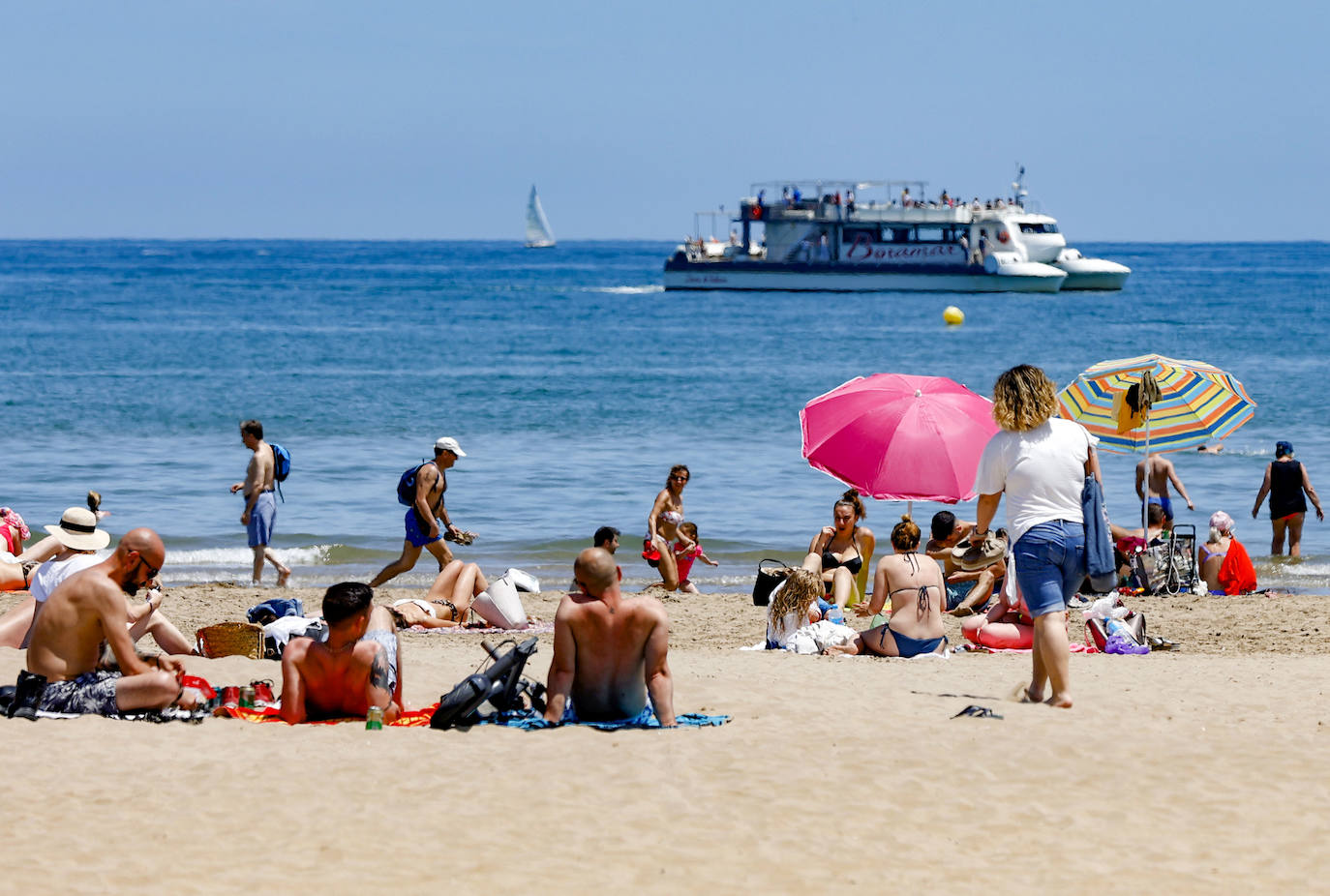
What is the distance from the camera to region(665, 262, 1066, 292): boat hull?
63656 millimetres

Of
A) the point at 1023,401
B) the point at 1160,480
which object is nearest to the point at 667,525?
the point at 1160,480

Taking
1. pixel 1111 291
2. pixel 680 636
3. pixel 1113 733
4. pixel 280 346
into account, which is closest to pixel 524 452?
pixel 680 636

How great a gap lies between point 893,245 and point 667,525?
54.6 metres

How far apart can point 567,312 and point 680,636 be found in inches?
2173

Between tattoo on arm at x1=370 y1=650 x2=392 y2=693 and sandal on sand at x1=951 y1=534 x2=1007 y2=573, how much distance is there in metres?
3.81

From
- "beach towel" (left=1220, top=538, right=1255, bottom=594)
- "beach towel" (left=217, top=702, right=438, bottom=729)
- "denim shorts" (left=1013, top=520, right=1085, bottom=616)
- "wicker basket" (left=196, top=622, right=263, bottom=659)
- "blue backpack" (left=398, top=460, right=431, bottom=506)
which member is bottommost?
"beach towel" (left=1220, top=538, right=1255, bottom=594)

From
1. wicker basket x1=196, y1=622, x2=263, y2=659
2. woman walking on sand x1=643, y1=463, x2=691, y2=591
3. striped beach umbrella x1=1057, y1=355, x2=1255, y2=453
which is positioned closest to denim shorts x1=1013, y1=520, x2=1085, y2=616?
wicker basket x1=196, y1=622, x2=263, y2=659

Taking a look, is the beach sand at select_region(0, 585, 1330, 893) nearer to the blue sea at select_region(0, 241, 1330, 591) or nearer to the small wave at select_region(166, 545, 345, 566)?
the blue sea at select_region(0, 241, 1330, 591)

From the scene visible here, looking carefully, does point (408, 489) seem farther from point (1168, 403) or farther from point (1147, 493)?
point (1147, 493)

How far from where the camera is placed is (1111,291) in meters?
76.4

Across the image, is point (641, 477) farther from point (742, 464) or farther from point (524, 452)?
point (524, 452)

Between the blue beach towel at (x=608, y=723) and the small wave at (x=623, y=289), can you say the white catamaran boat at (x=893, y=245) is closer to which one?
the small wave at (x=623, y=289)

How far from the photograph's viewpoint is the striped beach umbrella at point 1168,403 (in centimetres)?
1051

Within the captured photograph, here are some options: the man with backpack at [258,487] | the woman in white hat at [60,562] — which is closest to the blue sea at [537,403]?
the man with backpack at [258,487]
